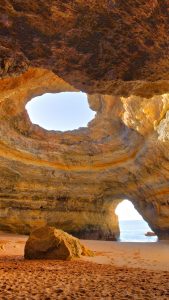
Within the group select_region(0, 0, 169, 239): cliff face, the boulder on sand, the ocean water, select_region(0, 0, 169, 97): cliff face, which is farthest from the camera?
the ocean water

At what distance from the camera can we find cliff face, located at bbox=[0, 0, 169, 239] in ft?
13.5

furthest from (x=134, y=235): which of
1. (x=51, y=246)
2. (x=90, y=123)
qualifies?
(x=51, y=246)

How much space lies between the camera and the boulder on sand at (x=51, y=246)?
701cm

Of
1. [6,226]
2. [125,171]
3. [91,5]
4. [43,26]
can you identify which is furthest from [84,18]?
[6,226]

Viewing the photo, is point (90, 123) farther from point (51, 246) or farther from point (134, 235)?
point (134, 235)

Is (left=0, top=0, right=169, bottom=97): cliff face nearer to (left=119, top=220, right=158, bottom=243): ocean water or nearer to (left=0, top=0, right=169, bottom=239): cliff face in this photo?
(left=0, top=0, right=169, bottom=239): cliff face

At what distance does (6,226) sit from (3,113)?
613cm

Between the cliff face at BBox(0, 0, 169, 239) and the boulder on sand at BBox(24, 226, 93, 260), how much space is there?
3.61 metres

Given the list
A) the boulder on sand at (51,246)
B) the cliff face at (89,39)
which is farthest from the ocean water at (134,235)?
the cliff face at (89,39)

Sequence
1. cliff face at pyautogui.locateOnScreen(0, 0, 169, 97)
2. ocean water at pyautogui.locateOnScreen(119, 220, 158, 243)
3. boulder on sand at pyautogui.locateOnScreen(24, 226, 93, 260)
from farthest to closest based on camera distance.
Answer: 1. ocean water at pyautogui.locateOnScreen(119, 220, 158, 243)
2. boulder on sand at pyautogui.locateOnScreen(24, 226, 93, 260)
3. cliff face at pyautogui.locateOnScreen(0, 0, 169, 97)

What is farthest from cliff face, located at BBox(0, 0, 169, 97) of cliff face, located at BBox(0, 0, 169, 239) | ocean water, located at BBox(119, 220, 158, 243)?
ocean water, located at BBox(119, 220, 158, 243)

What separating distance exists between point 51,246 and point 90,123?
10.1 m

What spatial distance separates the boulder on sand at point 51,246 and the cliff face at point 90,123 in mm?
3615

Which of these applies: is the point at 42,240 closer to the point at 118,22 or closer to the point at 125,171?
the point at 118,22
